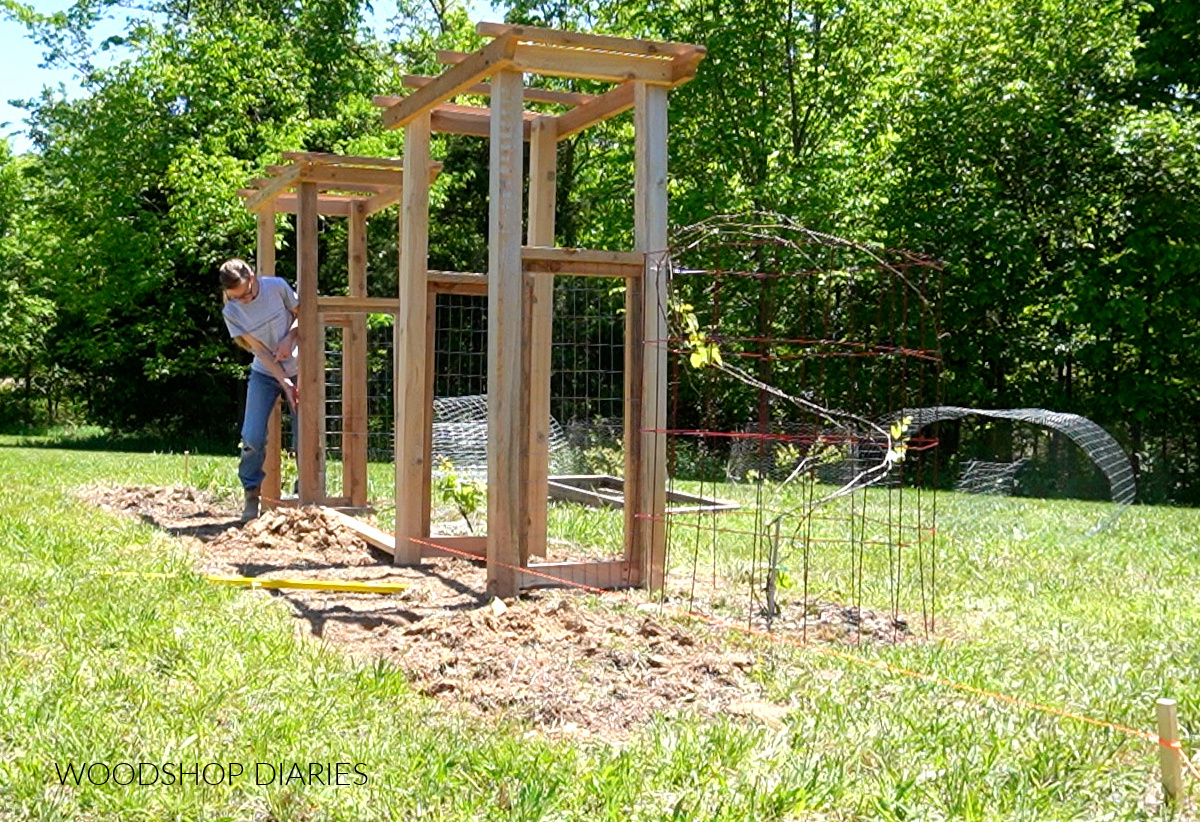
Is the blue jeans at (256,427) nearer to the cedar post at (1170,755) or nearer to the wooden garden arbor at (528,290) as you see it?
the wooden garden arbor at (528,290)

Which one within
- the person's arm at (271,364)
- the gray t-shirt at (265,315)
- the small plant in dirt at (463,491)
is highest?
the gray t-shirt at (265,315)

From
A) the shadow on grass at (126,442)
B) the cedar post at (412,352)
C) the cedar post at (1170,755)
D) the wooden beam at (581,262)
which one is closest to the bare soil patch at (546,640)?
the cedar post at (412,352)

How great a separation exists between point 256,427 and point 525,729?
5.80 metres

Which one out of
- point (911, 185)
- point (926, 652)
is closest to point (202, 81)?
point (911, 185)

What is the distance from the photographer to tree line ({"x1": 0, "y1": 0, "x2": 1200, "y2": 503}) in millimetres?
19547

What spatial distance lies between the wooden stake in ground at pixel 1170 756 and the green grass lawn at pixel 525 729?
0.07 m

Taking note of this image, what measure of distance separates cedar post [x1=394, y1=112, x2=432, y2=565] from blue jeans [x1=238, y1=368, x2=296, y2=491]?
1955 millimetres

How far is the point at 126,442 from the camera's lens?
23.8m

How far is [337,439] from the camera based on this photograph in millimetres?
15953

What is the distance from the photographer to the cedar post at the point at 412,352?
772 centimetres

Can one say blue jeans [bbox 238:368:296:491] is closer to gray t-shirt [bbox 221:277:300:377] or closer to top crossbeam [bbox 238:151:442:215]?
gray t-shirt [bbox 221:277:300:377]

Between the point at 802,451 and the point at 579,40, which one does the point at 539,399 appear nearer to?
the point at 579,40

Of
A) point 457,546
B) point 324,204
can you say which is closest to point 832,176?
point 324,204

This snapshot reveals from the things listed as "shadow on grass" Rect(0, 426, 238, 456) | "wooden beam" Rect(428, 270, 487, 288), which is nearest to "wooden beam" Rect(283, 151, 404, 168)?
"wooden beam" Rect(428, 270, 487, 288)
